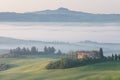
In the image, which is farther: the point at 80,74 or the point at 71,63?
the point at 71,63

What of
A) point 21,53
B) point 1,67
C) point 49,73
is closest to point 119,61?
point 49,73

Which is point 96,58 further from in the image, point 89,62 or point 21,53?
point 21,53

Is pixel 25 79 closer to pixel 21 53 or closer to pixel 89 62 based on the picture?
pixel 89 62

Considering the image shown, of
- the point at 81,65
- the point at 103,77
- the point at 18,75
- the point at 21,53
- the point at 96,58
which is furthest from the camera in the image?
the point at 21,53

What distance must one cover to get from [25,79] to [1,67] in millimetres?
37282

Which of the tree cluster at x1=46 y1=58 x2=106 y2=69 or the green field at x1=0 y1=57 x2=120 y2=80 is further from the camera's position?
the tree cluster at x1=46 y1=58 x2=106 y2=69

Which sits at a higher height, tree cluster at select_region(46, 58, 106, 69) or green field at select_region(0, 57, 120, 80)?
tree cluster at select_region(46, 58, 106, 69)

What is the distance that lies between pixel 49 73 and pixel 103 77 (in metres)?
15.8

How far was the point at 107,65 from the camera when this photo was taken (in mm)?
93375

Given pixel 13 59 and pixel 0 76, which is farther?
pixel 13 59

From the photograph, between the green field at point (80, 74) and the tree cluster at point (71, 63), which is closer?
the green field at point (80, 74)

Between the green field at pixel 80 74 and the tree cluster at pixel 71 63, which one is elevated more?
the tree cluster at pixel 71 63

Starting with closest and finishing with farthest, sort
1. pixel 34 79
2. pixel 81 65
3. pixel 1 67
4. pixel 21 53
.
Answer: pixel 34 79, pixel 81 65, pixel 1 67, pixel 21 53

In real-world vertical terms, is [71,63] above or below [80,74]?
above
